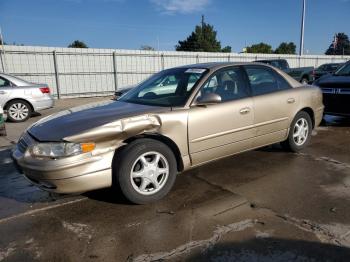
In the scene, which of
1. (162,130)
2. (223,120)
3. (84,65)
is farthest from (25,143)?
(84,65)

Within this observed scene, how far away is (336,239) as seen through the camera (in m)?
2.82

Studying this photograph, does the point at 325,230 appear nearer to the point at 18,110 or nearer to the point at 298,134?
the point at 298,134

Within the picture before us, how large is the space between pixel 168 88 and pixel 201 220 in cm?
199

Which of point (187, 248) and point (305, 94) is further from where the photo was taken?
point (305, 94)

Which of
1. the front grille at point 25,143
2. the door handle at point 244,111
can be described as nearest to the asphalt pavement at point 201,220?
the front grille at point 25,143

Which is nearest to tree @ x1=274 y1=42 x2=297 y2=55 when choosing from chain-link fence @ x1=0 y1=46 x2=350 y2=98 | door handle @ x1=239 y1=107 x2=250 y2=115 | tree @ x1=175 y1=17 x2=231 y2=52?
tree @ x1=175 y1=17 x2=231 y2=52

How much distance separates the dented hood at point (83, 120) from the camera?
330cm

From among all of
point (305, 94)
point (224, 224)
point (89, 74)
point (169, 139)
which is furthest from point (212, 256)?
point (89, 74)

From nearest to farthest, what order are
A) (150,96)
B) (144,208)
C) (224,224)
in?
(224,224) < (144,208) < (150,96)

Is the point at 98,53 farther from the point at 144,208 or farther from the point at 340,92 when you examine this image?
the point at 144,208

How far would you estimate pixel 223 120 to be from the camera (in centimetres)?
410

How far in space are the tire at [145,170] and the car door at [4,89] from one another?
24.4 feet

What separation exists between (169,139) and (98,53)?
14633 millimetres

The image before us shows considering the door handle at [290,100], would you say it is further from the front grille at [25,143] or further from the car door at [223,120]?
the front grille at [25,143]
